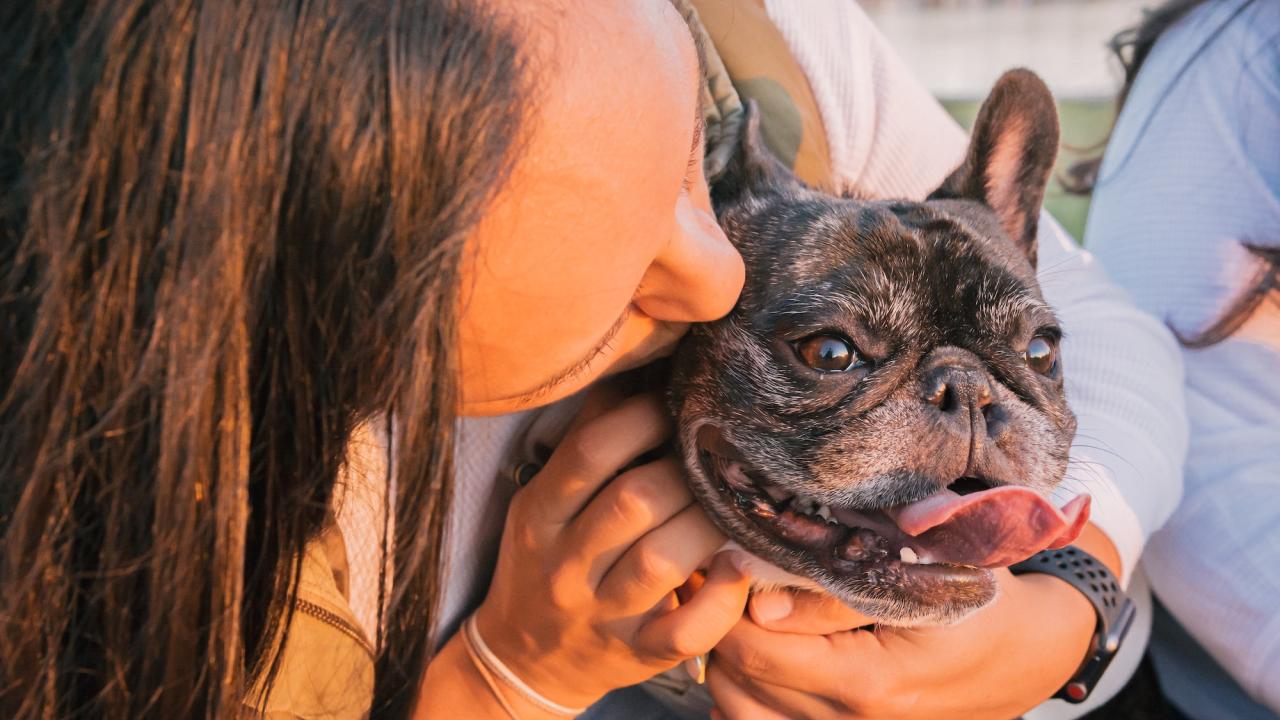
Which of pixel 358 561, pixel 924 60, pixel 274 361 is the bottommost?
pixel 924 60

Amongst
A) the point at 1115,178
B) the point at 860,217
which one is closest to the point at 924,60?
the point at 1115,178

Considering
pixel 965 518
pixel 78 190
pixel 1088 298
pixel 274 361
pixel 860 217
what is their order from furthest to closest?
pixel 1088 298 → pixel 860 217 → pixel 965 518 → pixel 274 361 → pixel 78 190

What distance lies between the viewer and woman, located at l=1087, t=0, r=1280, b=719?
162cm

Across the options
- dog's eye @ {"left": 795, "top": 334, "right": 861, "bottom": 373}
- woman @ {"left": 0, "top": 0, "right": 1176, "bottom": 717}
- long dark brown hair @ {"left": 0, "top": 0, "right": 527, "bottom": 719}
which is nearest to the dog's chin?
dog's eye @ {"left": 795, "top": 334, "right": 861, "bottom": 373}

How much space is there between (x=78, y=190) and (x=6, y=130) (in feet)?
0.28

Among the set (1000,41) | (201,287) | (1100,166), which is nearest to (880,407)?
(201,287)

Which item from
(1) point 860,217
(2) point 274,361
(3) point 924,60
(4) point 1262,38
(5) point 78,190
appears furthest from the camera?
(3) point 924,60

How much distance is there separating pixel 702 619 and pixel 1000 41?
7.94m

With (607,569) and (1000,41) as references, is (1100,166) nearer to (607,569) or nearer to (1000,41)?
(607,569)

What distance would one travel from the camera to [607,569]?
1.23 metres

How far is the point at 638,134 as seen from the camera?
0.83 meters

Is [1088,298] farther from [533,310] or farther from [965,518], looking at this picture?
[533,310]

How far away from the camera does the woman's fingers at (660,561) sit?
1.17m

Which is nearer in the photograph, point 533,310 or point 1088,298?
point 533,310
